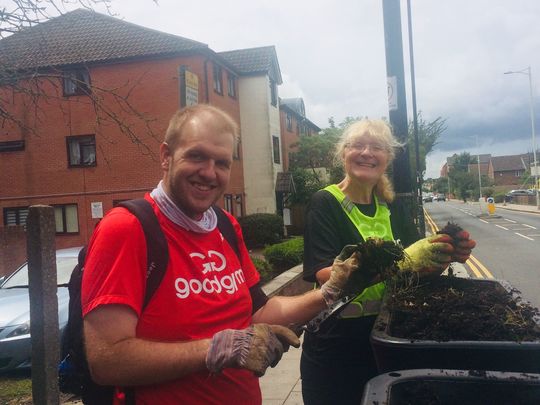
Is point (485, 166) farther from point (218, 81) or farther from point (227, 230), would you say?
point (227, 230)

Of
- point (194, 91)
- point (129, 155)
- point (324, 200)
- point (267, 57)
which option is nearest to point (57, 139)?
point (129, 155)

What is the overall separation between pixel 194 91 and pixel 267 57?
23014 mm

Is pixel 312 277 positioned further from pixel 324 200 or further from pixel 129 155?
pixel 129 155

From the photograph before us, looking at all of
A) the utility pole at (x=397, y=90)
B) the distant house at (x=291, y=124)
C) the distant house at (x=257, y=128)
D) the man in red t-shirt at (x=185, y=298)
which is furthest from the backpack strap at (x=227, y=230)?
the distant house at (x=291, y=124)

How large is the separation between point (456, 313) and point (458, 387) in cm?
47

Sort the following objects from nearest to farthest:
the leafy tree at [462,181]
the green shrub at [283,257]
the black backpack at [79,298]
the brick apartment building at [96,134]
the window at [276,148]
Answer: the black backpack at [79,298], the green shrub at [283,257], the brick apartment building at [96,134], the window at [276,148], the leafy tree at [462,181]

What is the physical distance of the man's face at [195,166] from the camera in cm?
168

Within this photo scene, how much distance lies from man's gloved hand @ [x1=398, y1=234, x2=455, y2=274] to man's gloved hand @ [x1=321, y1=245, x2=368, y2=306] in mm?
301

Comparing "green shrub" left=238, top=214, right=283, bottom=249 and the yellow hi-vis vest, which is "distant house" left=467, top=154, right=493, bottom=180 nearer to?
"green shrub" left=238, top=214, right=283, bottom=249

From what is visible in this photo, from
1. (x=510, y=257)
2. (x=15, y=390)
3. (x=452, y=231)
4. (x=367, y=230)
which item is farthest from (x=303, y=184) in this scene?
(x=452, y=231)

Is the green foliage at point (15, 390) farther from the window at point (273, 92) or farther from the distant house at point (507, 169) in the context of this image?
the distant house at point (507, 169)

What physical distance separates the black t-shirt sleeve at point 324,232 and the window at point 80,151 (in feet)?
63.8

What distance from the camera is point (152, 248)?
1.50 meters

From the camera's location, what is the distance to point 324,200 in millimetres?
2455
